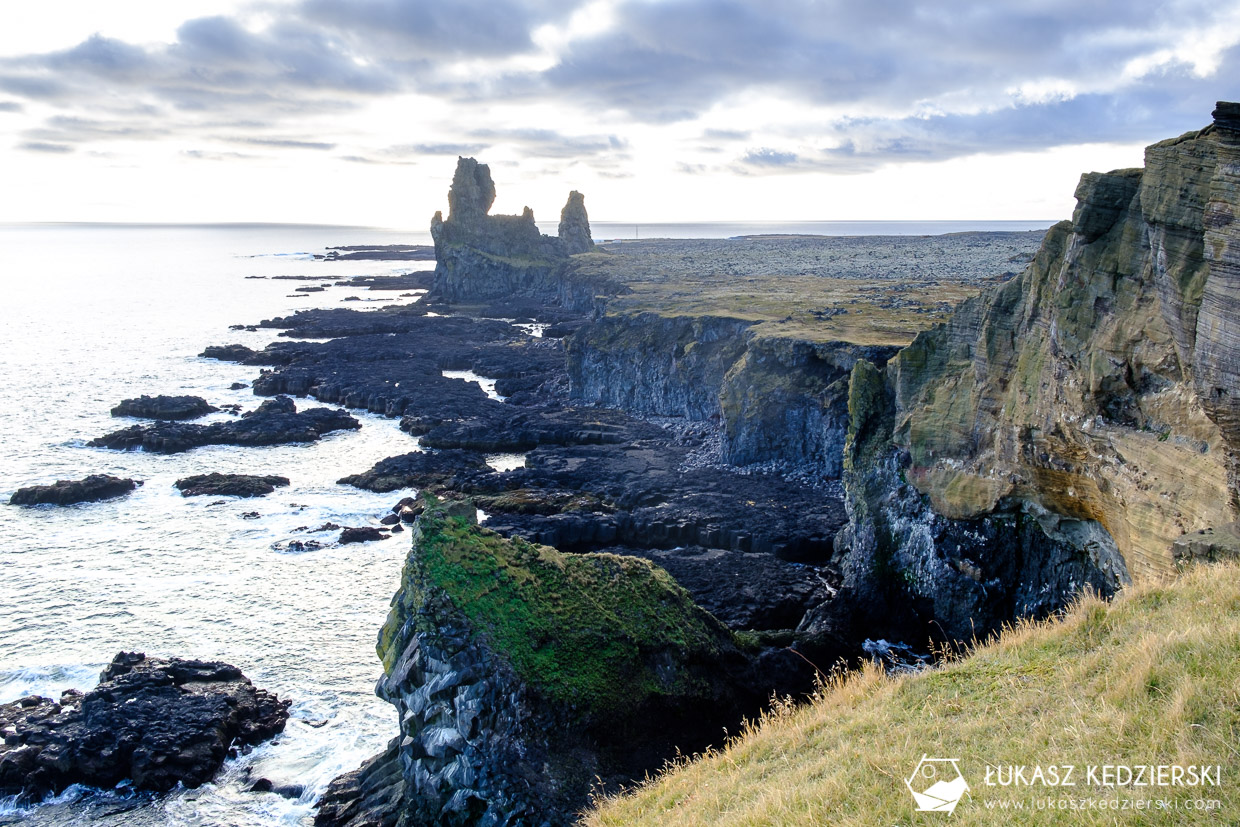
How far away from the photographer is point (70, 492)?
44.2m

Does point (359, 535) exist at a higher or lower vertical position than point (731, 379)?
lower

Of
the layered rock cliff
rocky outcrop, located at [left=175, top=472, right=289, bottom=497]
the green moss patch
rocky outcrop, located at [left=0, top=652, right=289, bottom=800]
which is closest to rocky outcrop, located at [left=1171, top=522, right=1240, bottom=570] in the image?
the green moss patch

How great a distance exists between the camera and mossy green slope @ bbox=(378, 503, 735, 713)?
56.0 ft

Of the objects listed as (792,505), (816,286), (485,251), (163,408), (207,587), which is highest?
(485,251)

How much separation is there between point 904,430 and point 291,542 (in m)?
27.7

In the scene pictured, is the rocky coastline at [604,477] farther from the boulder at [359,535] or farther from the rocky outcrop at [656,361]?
the boulder at [359,535]

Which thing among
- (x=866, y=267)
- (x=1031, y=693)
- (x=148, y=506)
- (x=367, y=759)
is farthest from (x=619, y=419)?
(x=866, y=267)

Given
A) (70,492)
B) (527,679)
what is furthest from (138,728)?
(70,492)

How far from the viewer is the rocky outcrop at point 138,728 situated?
21422mm

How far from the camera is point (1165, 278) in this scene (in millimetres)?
16359

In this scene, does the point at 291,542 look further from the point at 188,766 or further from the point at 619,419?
the point at 619,419

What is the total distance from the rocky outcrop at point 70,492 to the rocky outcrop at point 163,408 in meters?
17.0

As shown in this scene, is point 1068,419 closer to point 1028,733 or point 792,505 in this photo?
point 1028,733

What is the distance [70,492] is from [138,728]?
27663mm
